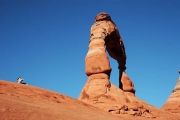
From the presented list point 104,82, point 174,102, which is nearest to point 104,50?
point 104,82

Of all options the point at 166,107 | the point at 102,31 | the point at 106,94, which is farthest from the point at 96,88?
the point at 166,107

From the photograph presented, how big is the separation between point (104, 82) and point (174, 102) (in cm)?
1592

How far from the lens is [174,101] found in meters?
27.2

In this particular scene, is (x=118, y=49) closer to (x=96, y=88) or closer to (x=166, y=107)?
(x=96, y=88)

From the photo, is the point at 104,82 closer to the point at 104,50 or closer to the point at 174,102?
the point at 104,50

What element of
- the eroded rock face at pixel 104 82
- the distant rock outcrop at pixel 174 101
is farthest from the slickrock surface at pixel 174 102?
the eroded rock face at pixel 104 82

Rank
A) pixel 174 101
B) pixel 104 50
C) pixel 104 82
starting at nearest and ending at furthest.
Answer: pixel 104 82, pixel 104 50, pixel 174 101

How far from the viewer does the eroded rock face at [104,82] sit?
541 inches

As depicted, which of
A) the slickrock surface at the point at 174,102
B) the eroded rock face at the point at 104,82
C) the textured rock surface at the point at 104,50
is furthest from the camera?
the slickrock surface at the point at 174,102

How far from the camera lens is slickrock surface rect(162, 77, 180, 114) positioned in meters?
26.0

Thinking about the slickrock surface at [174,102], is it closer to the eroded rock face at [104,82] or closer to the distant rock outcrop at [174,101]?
the distant rock outcrop at [174,101]

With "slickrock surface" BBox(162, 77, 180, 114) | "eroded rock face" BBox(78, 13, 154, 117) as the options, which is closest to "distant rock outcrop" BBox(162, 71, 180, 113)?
"slickrock surface" BBox(162, 77, 180, 114)

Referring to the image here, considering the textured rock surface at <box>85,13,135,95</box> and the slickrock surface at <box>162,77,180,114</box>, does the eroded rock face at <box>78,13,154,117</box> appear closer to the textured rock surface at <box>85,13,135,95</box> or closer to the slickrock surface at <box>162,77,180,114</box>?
the textured rock surface at <box>85,13,135,95</box>

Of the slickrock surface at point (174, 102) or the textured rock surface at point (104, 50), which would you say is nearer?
the textured rock surface at point (104, 50)
